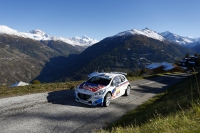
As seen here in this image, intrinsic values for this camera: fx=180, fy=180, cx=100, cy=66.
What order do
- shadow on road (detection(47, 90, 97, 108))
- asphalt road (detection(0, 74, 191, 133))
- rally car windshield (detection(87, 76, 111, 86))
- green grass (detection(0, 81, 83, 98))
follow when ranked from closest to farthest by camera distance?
asphalt road (detection(0, 74, 191, 133))
shadow on road (detection(47, 90, 97, 108))
rally car windshield (detection(87, 76, 111, 86))
green grass (detection(0, 81, 83, 98))

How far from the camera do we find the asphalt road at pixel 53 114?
24.3 ft

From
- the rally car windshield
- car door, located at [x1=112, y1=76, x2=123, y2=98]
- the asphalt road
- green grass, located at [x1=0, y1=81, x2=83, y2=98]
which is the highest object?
the rally car windshield

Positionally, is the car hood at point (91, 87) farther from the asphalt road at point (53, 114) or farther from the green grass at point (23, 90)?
the green grass at point (23, 90)

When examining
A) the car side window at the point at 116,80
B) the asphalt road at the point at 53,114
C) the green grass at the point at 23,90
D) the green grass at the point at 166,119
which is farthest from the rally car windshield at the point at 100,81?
the green grass at the point at 23,90

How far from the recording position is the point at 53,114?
29.5 ft

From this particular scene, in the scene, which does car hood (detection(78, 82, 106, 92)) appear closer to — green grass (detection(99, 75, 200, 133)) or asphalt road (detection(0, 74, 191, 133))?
asphalt road (detection(0, 74, 191, 133))

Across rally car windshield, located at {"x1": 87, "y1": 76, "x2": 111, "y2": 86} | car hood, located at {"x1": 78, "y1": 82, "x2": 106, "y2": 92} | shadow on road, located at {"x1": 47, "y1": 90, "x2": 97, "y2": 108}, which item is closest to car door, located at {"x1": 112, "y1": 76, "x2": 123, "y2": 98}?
rally car windshield, located at {"x1": 87, "y1": 76, "x2": 111, "y2": 86}

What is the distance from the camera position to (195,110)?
4.78m

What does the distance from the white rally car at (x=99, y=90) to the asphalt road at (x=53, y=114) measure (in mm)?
421

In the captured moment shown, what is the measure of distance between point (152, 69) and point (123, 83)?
69121 mm

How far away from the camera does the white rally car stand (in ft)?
35.5

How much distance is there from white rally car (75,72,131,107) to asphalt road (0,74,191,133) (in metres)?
0.42

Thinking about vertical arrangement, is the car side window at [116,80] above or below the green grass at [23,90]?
above

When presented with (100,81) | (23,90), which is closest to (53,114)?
(100,81)
